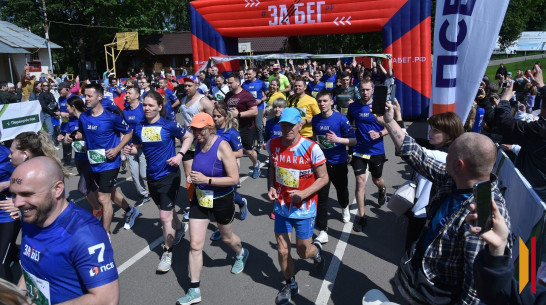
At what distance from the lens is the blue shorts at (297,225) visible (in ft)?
12.6

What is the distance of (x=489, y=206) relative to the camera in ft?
5.24

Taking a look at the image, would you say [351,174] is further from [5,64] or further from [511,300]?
[5,64]

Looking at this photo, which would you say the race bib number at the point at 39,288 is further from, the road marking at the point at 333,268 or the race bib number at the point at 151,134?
the race bib number at the point at 151,134

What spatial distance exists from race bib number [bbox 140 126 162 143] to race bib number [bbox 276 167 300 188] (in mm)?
1790

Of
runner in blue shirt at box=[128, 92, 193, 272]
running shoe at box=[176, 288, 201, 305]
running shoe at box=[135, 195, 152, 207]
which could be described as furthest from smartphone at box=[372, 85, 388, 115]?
running shoe at box=[135, 195, 152, 207]

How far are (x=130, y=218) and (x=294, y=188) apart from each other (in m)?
3.23

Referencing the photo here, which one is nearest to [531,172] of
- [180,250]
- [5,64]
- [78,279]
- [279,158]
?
[279,158]

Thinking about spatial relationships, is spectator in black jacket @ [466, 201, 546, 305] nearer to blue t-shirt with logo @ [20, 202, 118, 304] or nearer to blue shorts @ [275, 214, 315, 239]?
blue t-shirt with logo @ [20, 202, 118, 304]

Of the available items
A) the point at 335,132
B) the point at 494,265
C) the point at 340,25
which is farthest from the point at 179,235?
the point at 340,25

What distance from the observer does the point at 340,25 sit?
14125mm

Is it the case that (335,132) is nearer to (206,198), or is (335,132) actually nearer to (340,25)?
(206,198)

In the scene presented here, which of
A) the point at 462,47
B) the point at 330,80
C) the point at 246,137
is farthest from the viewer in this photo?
the point at 330,80

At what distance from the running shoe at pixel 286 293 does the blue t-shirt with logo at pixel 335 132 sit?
2.05 metres

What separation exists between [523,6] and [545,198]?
64.5 m
